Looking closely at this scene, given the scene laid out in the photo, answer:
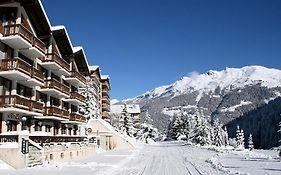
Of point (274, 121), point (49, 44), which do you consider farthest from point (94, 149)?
point (274, 121)

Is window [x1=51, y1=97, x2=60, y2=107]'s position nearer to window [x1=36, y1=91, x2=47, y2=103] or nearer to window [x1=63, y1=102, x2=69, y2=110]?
window [x1=36, y1=91, x2=47, y2=103]

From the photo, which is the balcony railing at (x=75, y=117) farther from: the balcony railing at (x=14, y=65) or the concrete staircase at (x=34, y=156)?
the concrete staircase at (x=34, y=156)

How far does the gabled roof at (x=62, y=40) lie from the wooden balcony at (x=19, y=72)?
898cm

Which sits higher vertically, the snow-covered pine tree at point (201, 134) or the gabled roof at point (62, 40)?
the gabled roof at point (62, 40)

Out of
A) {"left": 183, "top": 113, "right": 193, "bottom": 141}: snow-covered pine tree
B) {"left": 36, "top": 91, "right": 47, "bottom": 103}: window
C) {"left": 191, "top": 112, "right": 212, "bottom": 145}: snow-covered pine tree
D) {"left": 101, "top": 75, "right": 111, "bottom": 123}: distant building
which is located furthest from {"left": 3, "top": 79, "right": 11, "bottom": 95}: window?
{"left": 183, "top": 113, "right": 193, "bottom": 141}: snow-covered pine tree

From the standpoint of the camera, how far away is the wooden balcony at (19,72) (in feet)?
101

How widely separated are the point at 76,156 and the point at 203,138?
165 feet

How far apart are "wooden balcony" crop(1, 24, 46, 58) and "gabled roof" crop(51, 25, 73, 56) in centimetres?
729

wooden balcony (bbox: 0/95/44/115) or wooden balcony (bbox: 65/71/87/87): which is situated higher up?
wooden balcony (bbox: 65/71/87/87)

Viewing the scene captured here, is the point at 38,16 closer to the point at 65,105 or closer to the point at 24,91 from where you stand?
the point at 24,91

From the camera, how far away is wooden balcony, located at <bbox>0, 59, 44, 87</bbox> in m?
30.7

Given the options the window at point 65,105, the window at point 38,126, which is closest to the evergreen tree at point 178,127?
the window at point 65,105

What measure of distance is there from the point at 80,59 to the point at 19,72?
77.1ft

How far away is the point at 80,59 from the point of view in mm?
54531
